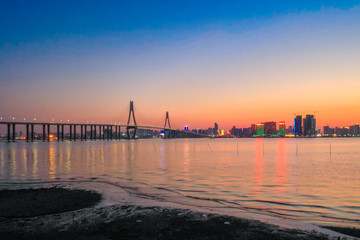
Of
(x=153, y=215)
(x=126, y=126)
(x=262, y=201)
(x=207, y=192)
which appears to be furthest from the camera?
(x=126, y=126)

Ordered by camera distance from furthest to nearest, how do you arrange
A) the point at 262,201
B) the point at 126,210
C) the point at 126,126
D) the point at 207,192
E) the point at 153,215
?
the point at 126,126 → the point at 207,192 → the point at 262,201 → the point at 126,210 → the point at 153,215

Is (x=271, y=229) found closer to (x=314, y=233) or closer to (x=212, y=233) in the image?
(x=314, y=233)

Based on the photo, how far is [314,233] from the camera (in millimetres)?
7152

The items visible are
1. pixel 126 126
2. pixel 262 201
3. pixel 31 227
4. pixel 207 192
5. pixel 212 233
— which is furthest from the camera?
pixel 126 126

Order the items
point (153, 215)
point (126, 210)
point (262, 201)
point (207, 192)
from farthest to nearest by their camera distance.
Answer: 1. point (207, 192)
2. point (262, 201)
3. point (126, 210)
4. point (153, 215)

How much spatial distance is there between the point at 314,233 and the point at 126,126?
537ft

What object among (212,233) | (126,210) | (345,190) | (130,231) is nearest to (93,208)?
(126,210)

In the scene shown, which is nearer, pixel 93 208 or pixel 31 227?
pixel 31 227

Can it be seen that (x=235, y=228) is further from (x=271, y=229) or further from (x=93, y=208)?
(x=93, y=208)

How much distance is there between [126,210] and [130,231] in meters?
2.40

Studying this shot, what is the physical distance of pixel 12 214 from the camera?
8.98m

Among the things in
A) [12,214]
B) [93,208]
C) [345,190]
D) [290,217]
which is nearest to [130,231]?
[93,208]

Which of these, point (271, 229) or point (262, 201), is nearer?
point (271, 229)

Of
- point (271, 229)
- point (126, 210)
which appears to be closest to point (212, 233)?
point (271, 229)
